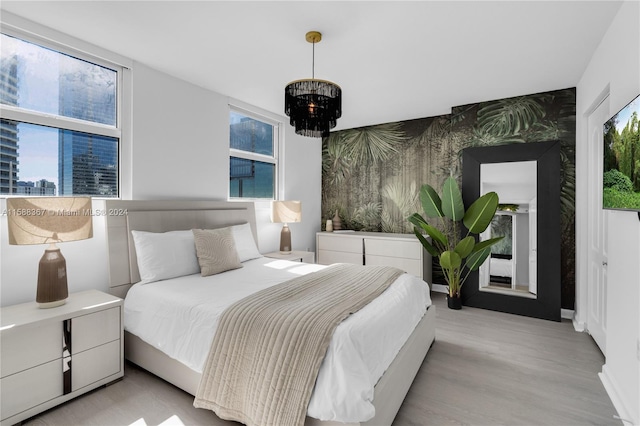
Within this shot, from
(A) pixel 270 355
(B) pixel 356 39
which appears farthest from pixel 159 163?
(A) pixel 270 355

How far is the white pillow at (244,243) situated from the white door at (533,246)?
10.5 feet

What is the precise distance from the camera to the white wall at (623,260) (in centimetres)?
181

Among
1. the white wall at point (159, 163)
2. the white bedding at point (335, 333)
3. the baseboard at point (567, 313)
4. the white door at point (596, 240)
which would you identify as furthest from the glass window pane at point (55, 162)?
the baseboard at point (567, 313)

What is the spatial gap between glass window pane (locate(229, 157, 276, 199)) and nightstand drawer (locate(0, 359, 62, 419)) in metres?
2.46

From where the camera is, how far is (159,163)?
3.13 meters

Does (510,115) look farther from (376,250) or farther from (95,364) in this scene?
(95,364)

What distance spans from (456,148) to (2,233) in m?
4.66

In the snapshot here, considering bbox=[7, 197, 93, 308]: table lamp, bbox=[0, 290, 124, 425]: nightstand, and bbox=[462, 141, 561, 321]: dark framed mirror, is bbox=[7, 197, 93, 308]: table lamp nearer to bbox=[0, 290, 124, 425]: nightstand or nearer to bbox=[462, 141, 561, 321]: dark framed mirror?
bbox=[0, 290, 124, 425]: nightstand

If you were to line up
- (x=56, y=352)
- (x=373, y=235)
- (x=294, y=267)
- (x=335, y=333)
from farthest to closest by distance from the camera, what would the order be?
1. (x=373, y=235)
2. (x=294, y=267)
3. (x=56, y=352)
4. (x=335, y=333)

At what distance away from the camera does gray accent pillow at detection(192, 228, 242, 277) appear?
9.07 ft

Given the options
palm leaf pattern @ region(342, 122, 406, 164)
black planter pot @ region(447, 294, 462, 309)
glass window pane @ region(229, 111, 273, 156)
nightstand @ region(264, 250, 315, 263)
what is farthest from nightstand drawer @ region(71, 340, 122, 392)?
palm leaf pattern @ region(342, 122, 406, 164)

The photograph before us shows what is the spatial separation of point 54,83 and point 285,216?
270 centimetres

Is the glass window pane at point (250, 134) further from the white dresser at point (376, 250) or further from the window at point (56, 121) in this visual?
the white dresser at point (376, 250)

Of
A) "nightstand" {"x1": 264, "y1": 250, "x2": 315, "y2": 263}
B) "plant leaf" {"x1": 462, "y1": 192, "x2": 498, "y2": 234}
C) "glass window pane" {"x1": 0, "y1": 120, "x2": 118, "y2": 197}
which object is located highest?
"glass window pane" {"x1": 0, "y1": 120, "x2": 118, "y2": 197}
